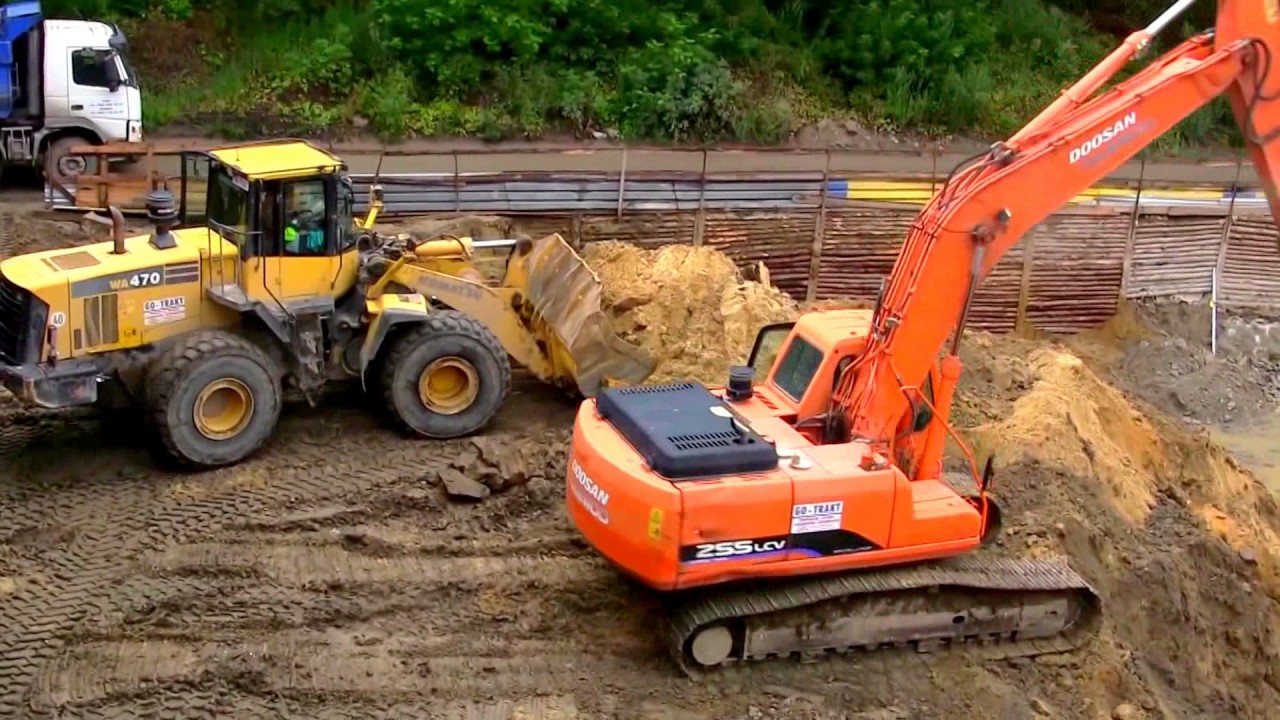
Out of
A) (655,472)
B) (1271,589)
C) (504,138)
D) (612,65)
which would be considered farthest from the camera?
(612,65)

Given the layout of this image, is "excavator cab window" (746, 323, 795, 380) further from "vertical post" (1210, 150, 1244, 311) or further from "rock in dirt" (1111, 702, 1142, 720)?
"vertical post" (1210, 150, 1244, 311)

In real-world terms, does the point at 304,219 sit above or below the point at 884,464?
above

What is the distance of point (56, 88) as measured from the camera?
61.0 feet

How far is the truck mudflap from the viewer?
30.1 feet

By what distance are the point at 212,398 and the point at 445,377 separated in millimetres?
1926

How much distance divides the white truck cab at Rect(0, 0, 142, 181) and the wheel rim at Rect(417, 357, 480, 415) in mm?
8377

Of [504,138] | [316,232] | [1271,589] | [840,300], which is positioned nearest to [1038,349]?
[840,300]

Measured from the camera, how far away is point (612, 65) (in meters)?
24.2

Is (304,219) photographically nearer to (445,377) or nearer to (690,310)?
(445,377)

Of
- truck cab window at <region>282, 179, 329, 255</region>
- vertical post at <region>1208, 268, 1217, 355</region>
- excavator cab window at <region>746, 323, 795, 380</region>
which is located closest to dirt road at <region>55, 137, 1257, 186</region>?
vertical post at <region>1208, 268, 1217, 355</region>

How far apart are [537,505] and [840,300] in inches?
274

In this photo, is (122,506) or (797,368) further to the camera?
(122,506)

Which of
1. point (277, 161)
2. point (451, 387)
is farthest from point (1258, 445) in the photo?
point (277, 161)

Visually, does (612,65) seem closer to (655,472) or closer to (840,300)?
(840,300)
